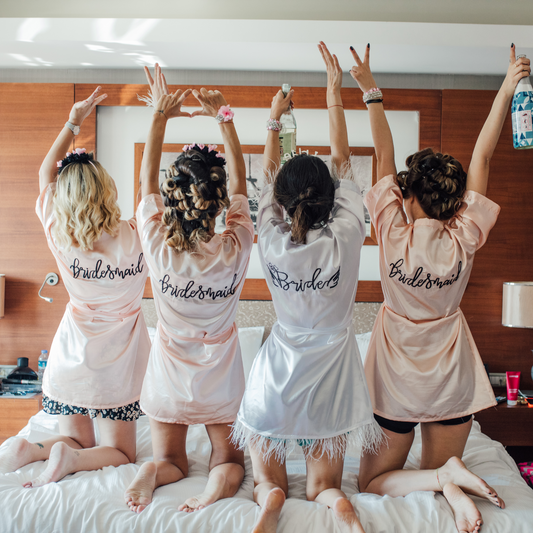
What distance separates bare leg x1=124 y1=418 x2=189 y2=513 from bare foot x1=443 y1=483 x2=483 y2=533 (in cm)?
97

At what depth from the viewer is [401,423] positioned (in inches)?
68.2

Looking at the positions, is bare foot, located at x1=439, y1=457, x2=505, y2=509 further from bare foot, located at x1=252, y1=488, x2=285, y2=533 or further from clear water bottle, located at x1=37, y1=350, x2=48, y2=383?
clear water bottle, located at x1=37, y1=350, x2=48, y2=383

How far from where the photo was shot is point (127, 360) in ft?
6.38

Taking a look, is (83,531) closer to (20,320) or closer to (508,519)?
(508,519)

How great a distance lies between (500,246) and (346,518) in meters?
2.55

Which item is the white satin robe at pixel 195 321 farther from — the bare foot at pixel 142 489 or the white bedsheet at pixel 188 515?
the white bedsheet at pixel 188 515

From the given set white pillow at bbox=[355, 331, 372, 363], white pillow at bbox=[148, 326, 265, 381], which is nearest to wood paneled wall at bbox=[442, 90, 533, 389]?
white pillow at bbox=[355, 331, 372, 363]

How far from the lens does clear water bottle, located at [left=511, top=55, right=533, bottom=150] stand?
191cm

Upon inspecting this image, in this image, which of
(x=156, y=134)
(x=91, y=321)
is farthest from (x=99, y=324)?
(x=156, y=134)

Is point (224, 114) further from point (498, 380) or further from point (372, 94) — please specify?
point (498, 380)

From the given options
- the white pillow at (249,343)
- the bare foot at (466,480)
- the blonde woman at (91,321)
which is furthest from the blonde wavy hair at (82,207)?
the bare foot at (466,480)

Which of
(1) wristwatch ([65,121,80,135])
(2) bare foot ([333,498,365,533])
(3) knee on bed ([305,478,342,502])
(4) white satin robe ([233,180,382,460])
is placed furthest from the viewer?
(1) wristwatch ([65,121,80,135])

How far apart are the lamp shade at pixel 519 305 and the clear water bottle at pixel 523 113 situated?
131cm

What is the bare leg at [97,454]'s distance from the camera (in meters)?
1.68
